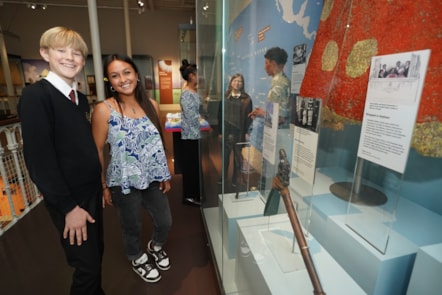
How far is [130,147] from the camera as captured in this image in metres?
1.47

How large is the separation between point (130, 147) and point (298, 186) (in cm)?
98

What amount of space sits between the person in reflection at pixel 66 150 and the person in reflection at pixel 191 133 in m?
1.39

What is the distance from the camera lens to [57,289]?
67.3 inches

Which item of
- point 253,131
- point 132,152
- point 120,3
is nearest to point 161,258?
point 132,152

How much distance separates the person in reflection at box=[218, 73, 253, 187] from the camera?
1.54m

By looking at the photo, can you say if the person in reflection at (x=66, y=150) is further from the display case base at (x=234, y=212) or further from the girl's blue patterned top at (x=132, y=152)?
the display case base at (x=234, y=212)

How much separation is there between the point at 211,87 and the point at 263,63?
0.57m

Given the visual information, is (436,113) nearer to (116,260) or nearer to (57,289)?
(116,260)

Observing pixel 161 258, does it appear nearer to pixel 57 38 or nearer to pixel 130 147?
pixel 130 147

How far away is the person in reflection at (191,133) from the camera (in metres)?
2.56

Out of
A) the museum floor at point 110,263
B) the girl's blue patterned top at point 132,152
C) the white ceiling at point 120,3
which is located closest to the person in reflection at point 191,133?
the museum floor at point 110,263

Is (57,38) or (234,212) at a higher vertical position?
(57,38)

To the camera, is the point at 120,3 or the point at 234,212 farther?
the point at 120,3

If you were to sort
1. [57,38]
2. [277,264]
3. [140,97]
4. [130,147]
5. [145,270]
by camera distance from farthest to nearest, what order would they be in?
[145,270] → [140,97] → [130,147] → [277,264] → [57,38]
